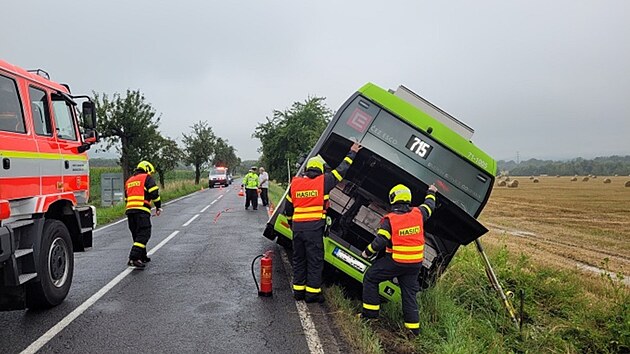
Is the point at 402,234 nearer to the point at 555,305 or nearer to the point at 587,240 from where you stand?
the point at 555,305

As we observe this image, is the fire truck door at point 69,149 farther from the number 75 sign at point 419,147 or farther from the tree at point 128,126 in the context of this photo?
the tree at point 128,126

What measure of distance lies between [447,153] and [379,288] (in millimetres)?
1814

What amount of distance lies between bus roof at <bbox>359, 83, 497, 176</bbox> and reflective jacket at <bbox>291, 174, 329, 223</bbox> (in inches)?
47.5

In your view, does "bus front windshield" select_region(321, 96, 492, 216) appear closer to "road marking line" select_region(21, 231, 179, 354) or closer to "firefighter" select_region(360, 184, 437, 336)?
"firefighter" select_region(360, 184, 437, 336)

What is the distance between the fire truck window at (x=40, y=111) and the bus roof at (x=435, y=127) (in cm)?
381

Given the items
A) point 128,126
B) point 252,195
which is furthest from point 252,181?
point 128,126

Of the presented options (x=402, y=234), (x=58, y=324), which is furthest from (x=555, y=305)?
(x=58, y=324)

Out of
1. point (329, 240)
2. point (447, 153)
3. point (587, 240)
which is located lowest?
point (587, 240)

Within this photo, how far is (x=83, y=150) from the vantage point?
650 cm

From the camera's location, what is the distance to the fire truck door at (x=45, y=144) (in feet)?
17.2

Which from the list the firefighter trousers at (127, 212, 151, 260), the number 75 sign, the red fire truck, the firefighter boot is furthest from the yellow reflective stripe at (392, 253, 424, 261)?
the firefighter boot

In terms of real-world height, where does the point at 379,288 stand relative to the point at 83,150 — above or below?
below

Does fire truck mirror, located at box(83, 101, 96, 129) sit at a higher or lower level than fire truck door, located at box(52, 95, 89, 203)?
higher

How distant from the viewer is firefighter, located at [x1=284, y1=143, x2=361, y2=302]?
575cm
